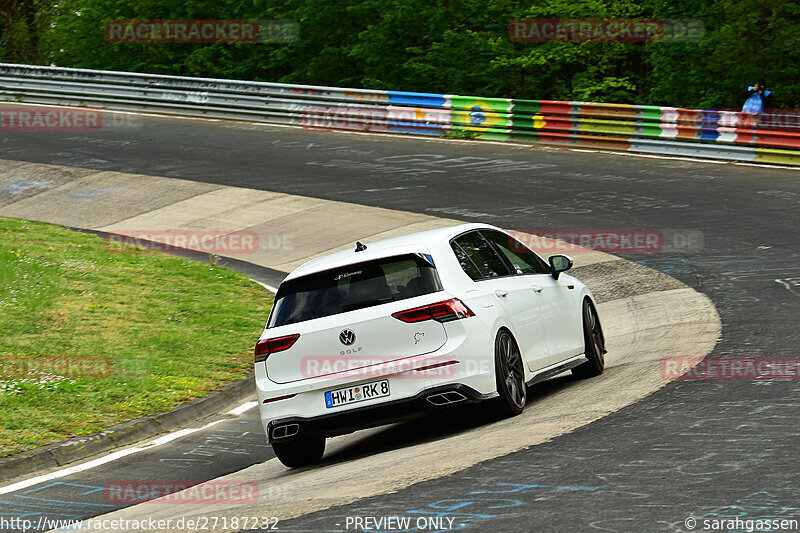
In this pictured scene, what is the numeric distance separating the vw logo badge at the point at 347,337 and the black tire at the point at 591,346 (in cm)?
295

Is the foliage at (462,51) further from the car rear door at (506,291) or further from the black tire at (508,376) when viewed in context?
the black tire at (508,376)

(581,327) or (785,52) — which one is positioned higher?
(785,52)

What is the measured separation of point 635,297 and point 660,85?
16.9m

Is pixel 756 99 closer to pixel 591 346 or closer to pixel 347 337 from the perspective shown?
pixel 591 346

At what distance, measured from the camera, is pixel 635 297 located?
566 inches

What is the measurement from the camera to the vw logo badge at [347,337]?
26.5 feet

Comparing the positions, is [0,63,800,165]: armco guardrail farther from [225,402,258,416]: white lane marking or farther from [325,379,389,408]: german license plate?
[325,379,389,408]: german license plate

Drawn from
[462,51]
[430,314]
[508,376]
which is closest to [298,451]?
[430,314]

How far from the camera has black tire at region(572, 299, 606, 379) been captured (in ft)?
33.6

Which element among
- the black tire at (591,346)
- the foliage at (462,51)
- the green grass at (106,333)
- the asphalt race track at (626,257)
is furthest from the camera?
the foliage at (462,51)

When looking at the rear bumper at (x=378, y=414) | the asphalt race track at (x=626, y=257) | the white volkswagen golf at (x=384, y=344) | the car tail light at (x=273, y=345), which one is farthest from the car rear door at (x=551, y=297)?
the car tail light at (x=273, y=345)

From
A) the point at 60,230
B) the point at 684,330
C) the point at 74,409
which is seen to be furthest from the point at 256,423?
the point at 60,230

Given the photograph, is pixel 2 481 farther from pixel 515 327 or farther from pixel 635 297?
pixel 635 297

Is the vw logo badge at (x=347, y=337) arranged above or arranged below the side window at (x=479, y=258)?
below
